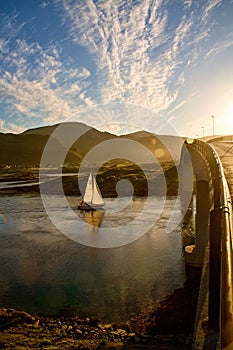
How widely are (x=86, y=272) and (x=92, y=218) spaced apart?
1916cm

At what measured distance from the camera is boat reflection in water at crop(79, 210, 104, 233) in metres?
34.3

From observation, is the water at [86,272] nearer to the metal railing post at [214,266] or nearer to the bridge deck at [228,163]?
the bridge deck at [228,163]

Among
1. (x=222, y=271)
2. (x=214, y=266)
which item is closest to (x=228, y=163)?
(x=214, y=266)

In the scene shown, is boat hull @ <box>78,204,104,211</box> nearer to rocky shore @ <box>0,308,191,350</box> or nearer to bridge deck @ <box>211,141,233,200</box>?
bridge deck @ <box>211,141,233,200</box>

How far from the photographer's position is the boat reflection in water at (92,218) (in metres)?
34.3

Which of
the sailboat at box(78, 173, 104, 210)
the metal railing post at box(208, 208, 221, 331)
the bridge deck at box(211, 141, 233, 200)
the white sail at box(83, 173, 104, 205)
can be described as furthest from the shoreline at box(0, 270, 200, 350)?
the white sail at box(83, 173, 104, 205)

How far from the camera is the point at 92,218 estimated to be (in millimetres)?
39375

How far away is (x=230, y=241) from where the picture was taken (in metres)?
4.22

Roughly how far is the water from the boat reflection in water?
3.24 ft

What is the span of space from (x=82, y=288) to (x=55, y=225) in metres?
18.0

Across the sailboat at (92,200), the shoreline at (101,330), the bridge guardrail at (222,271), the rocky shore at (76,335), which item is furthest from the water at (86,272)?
the sailboat at (92,200)

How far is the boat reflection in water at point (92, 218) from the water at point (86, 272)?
988 millimetres

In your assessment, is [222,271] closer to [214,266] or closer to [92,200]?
[214,266]

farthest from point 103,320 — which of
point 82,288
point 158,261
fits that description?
point 158,261
